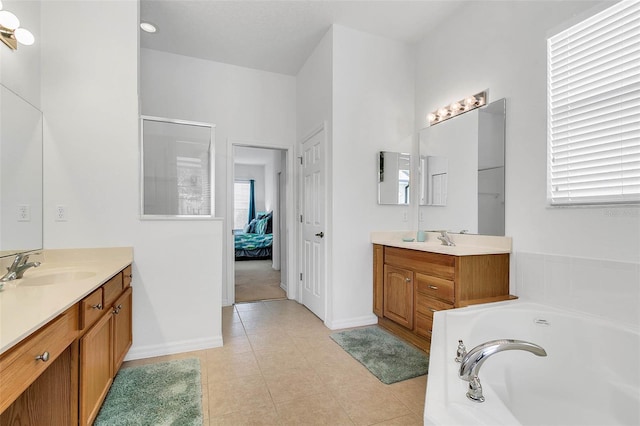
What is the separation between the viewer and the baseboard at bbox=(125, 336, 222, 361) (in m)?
2.32

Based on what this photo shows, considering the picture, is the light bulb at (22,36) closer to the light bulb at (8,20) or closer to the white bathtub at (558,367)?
the light bulb at (8,20)

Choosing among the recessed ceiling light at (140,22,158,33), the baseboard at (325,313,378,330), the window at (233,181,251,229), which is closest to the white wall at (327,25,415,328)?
the baseboard at (325,313,378,330)

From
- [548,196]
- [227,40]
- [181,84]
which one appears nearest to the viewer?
[548,196]

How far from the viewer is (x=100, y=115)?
2273 millimetres

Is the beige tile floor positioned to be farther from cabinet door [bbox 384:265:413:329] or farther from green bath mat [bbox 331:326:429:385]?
cabinet door [bbox 384:265:413:329]

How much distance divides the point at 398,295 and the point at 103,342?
7.14 feet

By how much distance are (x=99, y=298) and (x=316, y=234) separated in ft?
6.85

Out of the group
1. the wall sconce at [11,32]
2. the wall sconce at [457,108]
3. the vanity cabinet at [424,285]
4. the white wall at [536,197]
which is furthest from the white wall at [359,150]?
the wall sconce at [11,32]

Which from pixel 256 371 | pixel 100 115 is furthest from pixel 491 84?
pixel 100 115

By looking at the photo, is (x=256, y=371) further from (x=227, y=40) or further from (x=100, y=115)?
(x=227, y=40)

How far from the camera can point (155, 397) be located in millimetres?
1816

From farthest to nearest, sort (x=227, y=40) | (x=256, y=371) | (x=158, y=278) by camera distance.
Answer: (x=227, y=40), (x=158, y=278), (x=256, y=371)

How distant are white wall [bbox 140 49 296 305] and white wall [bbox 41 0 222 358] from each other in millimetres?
1218

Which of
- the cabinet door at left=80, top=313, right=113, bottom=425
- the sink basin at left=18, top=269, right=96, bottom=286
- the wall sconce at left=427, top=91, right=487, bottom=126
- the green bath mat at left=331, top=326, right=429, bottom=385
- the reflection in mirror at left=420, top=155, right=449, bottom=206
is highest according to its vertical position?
the wall sconce at left=427, top=91, right=487, bottom=126
